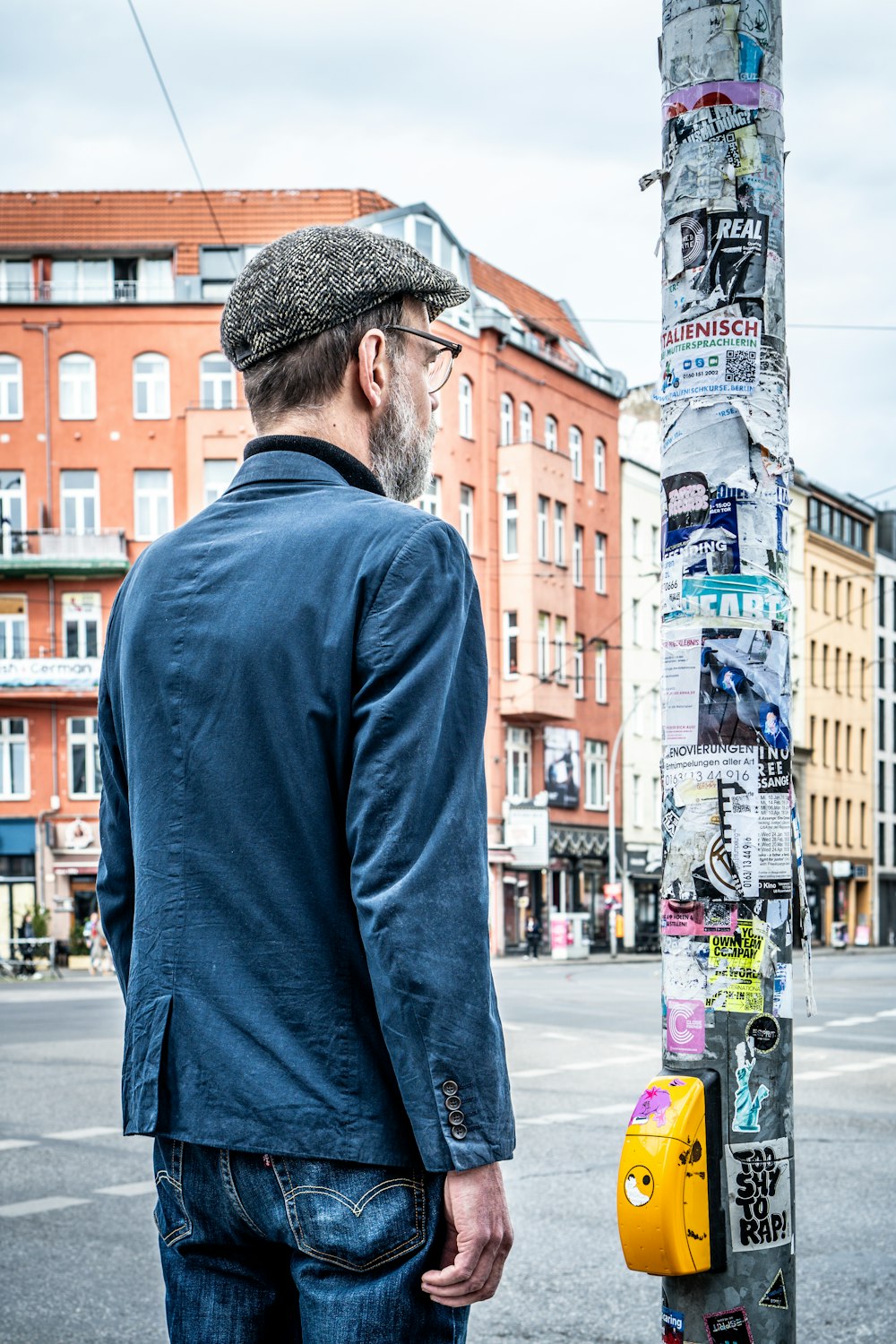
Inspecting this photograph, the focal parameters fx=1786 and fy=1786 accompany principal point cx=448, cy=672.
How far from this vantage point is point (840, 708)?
77.1 m

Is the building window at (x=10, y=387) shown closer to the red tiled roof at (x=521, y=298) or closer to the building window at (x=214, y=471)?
the building window at (x=214, y=471)

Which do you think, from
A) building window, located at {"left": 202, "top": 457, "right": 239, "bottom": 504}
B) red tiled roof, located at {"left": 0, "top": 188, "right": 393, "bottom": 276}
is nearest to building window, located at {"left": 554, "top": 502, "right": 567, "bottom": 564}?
red tiled roof, located at {"left": 0, "top": 188, "right": 393, "bottom": 276}

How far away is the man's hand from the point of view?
2.03m

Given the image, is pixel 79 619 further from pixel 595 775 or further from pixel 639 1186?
pixel 639 1186

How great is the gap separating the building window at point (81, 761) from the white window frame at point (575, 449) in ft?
59.9

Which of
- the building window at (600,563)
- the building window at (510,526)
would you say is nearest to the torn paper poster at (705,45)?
the building window at (510,526)

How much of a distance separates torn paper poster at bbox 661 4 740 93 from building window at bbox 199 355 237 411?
44843 millimetres

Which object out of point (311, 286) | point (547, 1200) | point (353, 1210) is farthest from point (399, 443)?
point (547, 1200)

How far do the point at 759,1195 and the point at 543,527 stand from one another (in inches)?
1979

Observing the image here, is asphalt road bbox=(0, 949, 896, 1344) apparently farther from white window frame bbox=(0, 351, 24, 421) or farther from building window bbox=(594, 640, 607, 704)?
building window bbox=(594, 640, 607, 704)

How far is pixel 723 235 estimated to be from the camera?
3453 millimetres

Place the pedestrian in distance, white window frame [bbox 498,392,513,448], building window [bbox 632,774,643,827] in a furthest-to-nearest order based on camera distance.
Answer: building window [bbox 632,774,643,827] < white window frame [bbox 498,392,513,448] < the pedestrian in distance

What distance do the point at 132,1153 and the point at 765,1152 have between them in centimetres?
659

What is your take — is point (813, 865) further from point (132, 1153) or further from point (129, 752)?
point (129, 752)
